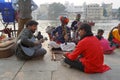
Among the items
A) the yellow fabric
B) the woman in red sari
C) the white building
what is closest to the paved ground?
the woman in red sari

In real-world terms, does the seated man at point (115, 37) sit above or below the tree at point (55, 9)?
below

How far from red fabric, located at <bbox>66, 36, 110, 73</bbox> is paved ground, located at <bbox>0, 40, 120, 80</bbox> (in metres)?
0.16

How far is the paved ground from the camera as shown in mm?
5086

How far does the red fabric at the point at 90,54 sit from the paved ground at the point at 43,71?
0.51 feet

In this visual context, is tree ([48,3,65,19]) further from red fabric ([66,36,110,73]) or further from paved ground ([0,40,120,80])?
red fabric ([66,36,110,73])

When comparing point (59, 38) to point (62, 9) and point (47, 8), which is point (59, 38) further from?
point (47, 8)

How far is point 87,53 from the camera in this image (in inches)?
211

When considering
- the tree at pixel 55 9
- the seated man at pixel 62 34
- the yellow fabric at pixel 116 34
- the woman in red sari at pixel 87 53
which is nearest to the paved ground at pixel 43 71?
the woman in red sari at pixel 87 53

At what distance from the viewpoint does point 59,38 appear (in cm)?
833

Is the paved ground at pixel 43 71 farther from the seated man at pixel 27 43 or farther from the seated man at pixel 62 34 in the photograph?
the seated man at pixel 62 34

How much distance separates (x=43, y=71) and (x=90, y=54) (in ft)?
3.23

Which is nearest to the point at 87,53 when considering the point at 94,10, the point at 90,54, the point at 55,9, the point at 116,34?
the point at 90,54

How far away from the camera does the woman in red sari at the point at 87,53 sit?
532cm

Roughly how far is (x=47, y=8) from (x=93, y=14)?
298 cm
